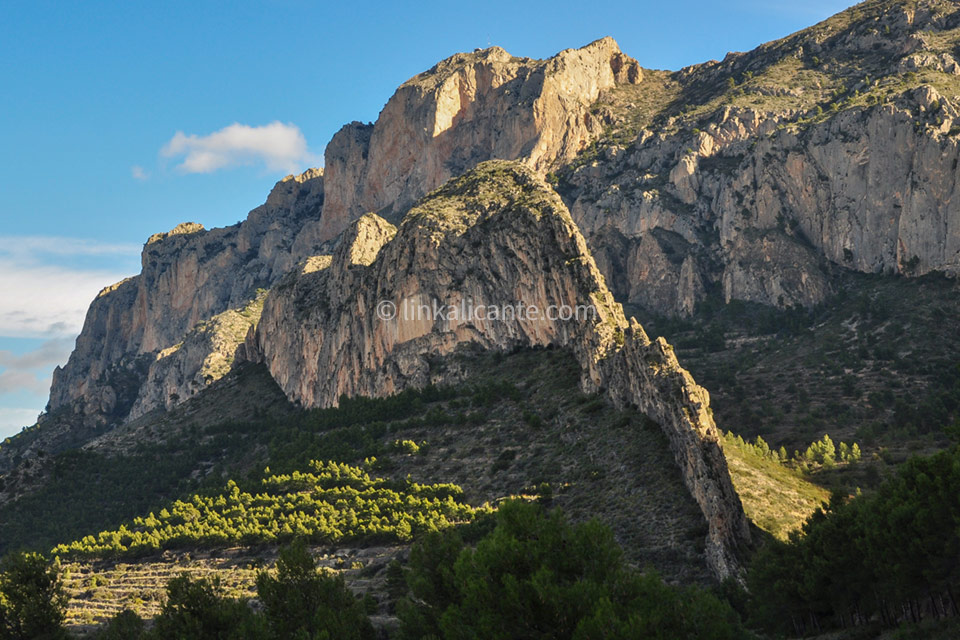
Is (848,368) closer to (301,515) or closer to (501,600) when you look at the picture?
(301,515)

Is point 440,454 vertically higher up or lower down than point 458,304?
lower down

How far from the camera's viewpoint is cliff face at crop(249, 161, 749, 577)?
11356 centimetres

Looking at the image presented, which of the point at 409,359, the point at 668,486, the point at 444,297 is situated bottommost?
the point at 668,486

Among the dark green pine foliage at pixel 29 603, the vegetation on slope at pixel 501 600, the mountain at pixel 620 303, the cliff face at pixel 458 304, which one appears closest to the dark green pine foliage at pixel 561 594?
the vegetation on slope at pixel 501 600

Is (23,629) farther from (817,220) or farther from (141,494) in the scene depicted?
(817,220)

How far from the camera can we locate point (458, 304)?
149500 millimetres

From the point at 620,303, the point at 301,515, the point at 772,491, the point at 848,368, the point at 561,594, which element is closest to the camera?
the point at 561,594

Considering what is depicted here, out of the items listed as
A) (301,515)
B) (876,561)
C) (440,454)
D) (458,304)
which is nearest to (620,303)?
(458,304)

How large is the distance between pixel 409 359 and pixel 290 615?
98.2 m

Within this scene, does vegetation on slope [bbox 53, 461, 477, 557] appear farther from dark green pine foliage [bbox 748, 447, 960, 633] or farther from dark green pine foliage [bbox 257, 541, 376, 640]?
dark green pine foliage [bbox 748, 447, 960, 633]

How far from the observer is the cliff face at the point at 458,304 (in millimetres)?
113562

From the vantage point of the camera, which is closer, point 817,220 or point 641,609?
point 641,609

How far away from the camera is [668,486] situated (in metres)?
83.2

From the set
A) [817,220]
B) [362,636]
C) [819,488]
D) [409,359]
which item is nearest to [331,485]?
[409,359]
